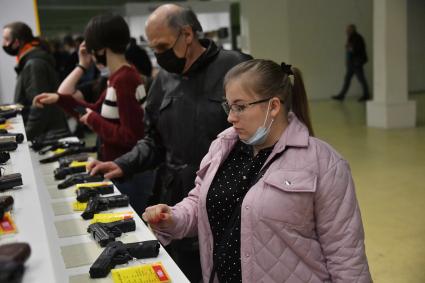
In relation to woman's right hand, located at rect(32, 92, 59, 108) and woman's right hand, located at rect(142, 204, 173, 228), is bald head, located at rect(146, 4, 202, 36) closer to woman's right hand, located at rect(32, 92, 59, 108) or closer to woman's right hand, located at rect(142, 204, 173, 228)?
woman's right hand, located at rect(142, 204, 173, 228)

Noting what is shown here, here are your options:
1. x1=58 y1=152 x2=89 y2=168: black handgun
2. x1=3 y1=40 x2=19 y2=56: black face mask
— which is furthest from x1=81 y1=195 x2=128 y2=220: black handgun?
x1=3 y1=40 x2=19 y2=56: black face mask

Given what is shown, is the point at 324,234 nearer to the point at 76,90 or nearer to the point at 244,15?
the point at 76,90

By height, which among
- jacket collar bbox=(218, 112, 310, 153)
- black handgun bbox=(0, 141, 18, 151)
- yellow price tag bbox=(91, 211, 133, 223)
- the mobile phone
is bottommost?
yellow price tag bbox=(91, 211, 133, 223)

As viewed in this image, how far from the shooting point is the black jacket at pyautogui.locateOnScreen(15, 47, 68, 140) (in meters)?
A: 4.41

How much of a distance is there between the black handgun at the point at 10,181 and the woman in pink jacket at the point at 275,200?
50 cm

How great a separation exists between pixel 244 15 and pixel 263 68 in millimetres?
8901

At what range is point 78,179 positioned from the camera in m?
2.96

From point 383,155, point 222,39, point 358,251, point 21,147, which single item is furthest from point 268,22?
point 358,251

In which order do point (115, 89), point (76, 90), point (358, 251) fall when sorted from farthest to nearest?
1. point (76, 90)
2. point (115, 89)
3. point (358, 251)

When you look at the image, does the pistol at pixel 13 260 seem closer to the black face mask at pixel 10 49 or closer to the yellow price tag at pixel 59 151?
the yellow price tag at pixel 59 151

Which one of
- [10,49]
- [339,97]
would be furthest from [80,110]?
[339,97]

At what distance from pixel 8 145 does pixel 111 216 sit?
609 mm

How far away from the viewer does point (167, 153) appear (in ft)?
9.01

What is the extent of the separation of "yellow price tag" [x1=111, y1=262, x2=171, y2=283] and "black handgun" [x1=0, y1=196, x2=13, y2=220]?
17.2 inches
